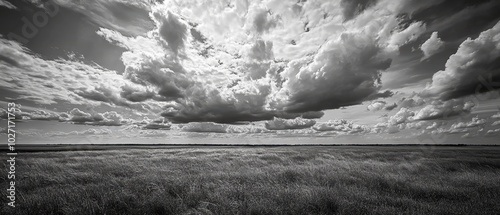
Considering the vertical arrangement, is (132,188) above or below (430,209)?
above

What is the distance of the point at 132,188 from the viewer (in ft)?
28.1

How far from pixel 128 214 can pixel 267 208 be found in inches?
165

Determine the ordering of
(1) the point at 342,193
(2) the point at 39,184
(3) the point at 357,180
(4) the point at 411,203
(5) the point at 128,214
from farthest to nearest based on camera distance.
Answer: (3) the point at 357,180
(2) the point at 39,184
(1) the point at 342,193
(4) the point at 411,203
(5) the point at 128,214

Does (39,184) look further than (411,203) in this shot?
Yes

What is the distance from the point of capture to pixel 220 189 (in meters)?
8.39

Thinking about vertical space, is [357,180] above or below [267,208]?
below

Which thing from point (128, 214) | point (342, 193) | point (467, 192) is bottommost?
point (467, 192)

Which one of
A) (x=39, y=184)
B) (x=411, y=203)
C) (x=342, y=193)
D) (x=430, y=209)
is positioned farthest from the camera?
(x=39, y=184)

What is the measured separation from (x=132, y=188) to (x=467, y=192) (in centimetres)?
1500

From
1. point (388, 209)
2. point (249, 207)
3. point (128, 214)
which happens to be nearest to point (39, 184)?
point (128, 214)

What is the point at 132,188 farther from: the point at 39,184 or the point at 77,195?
the point at 39,184

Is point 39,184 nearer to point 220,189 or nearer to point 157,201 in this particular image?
point 157,201

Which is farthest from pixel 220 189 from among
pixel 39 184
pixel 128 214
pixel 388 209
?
pixel 39 184

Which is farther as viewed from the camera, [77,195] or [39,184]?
[39,184]
